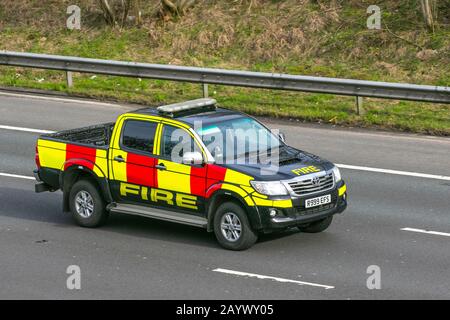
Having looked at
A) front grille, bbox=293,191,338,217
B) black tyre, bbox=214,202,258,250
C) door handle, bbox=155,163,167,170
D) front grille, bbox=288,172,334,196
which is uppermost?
door handle, bbox=155,163,167,170

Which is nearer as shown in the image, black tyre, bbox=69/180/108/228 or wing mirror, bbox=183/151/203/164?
wing mirror, bbox=183/151/203/164

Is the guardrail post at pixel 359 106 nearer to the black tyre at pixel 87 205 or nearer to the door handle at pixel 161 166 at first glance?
the black tyre at pixel 87 205

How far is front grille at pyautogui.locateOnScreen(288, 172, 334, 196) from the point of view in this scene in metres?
14.0

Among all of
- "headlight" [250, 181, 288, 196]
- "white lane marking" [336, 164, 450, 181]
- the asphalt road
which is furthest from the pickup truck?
"white lane marking" [336, 164, 450, 181]

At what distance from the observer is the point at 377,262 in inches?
542

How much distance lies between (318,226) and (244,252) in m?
1.37

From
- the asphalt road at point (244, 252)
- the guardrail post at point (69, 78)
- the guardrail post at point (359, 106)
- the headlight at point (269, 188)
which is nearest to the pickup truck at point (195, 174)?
the headlight at point (269, 188)

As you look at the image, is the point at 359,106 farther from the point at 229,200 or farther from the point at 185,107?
the point at 229,200

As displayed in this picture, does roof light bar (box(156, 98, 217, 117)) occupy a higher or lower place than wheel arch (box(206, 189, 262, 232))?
higher

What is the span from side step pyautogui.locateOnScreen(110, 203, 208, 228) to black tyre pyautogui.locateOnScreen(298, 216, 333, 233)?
1538mm

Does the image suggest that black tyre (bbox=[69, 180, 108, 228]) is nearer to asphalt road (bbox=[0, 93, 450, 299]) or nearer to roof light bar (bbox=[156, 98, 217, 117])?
asphalt road (bbox=[0, 93, 450, 299])

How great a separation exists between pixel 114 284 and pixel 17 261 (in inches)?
68.4

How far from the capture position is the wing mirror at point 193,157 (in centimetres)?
1423
